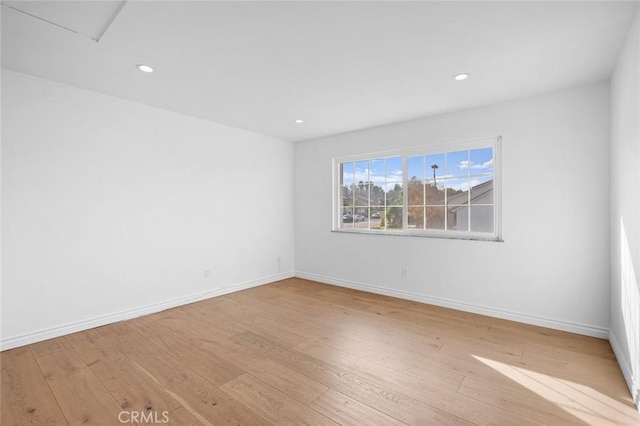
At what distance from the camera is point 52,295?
2.76m

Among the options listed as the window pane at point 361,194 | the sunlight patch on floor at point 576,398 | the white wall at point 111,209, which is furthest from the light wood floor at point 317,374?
the window pane at point 361,194

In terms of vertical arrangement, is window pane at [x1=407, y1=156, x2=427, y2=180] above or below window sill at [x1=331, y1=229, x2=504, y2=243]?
above

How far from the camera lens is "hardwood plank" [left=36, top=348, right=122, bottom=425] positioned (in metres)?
1.73

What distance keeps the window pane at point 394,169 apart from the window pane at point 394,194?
85 millimetres

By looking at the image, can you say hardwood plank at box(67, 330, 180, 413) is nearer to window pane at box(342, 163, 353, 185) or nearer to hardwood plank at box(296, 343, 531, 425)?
hardwood plank at box(296, 343, 531, 425)

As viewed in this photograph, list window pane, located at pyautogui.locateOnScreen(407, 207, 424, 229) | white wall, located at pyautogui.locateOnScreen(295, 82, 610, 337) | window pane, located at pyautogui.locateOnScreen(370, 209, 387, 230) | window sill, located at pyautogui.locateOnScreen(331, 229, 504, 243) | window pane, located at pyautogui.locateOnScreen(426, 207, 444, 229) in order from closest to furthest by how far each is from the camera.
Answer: white wall, located at pyautogui.locateOnScreen(295, 82, 610, 337) → window sill, located at pyautogui.locateOnScreen(331, 229, 504, 243) → window pane, located at pyautogui.locateOnScreen(426, 207, 444, 229) → window pane, located at pyautogui.locateOnScreen(407, 207, 424, 229) → window pane, located at pyautogui.locateOnScreen(370, 209, 387, 230)

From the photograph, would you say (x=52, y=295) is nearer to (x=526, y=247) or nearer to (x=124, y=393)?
(x=124, y=393)

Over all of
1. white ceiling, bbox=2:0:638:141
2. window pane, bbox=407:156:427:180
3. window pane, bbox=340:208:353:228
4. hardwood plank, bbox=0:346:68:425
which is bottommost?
hardwood plank, bbox=0:346:68:425

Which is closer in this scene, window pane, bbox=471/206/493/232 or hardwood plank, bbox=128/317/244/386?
hardwood plank, bbox=128/317/244/386

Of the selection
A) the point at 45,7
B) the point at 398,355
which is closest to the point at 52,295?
the point at 45,7

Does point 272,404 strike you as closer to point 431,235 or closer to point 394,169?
point 431,235

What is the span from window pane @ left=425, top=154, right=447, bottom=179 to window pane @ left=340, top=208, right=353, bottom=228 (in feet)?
4.42

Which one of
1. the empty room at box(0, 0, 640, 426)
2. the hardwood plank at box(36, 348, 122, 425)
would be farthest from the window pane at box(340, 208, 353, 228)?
the hardwood plank at box(36, 348, 122, 425)

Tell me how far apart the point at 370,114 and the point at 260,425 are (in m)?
3.29
